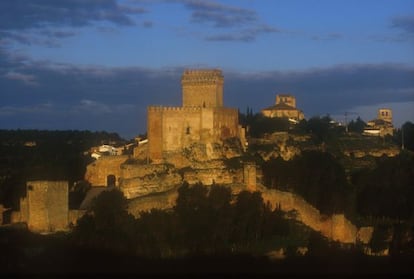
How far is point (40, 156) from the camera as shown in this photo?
44.1m

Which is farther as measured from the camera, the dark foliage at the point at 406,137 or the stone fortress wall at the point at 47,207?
the dark foliage at the point at 406,137

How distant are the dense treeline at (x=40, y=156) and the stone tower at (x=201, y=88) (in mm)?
5358

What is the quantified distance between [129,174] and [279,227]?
5.76 metres

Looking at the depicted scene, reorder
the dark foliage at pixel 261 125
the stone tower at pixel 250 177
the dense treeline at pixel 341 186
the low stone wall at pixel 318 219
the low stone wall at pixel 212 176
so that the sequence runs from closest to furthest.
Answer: the low stone wall at pixel 318 219 < the stone tower at pixel 250 177 < the low stone wall at pixel 212 176 < the dense treeline at pixel 341 186 < the dark foliage at pixel 261 125

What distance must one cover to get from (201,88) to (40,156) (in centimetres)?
1505

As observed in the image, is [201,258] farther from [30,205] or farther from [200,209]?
[30,205]

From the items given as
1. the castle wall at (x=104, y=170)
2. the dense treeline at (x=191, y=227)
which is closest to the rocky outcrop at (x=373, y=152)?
the castle wall at (x=104, y=170)

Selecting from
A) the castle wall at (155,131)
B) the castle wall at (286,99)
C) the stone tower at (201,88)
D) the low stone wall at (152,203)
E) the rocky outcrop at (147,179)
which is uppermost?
the castle wall at (286,99)

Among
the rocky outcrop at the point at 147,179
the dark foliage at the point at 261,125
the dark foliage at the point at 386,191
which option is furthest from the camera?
the dark foliage at the point at 261,125

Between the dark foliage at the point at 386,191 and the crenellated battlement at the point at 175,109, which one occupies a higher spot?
the crenellated battlement at the point at 175,109

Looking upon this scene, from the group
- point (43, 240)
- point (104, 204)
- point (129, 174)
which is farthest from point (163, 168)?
point (43, 240)

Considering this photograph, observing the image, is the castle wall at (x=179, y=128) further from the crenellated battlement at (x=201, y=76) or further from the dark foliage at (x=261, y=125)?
the dark foliage at (x=261, y=125)

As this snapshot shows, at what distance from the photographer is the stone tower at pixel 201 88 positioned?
1245 inches

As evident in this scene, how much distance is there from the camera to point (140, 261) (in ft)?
74.0
